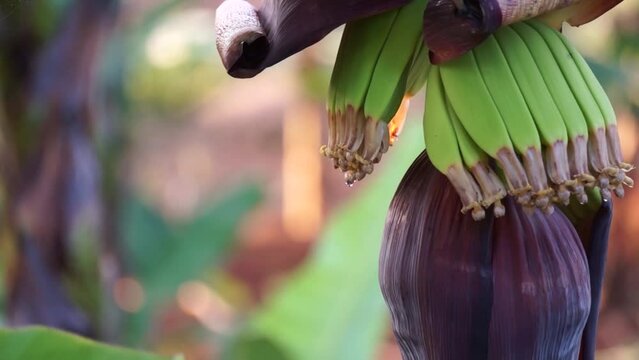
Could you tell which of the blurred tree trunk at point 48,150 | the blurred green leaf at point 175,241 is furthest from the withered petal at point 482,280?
the blurred green leaf at point 175,241

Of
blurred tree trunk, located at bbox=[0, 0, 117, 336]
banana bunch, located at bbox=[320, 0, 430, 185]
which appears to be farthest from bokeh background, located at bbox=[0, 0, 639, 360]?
banana bunch, located at bbox=[320, 0, 430, 185]

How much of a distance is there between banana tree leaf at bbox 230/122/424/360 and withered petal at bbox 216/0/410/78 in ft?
1.60

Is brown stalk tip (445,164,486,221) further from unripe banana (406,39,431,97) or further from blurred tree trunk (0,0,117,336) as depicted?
blurred tree trunk (0,0,117,336)

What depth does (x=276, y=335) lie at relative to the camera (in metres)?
0.82

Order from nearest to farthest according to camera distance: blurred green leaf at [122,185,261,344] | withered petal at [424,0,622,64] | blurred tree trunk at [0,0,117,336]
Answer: withered petal at [424,0,622,64] → blurred tree trunk at [0,0,117,336] → blurred green leaf at [122,185,261,344]

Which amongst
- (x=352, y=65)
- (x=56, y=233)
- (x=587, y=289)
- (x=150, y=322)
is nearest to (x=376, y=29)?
(x=352, y=65)

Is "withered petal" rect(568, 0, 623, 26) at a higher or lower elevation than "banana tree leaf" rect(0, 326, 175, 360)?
higher

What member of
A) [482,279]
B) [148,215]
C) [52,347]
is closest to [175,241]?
[148,215]

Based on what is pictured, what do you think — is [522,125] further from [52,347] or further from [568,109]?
[52,347]

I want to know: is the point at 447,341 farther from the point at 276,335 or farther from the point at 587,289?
the point at 276,335

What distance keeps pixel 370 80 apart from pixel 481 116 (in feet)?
0.14

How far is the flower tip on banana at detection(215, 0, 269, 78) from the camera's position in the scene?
29 cm

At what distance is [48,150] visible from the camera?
0.72 meters

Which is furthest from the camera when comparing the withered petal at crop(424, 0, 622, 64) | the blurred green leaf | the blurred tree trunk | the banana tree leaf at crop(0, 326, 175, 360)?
the blurred green leaf
